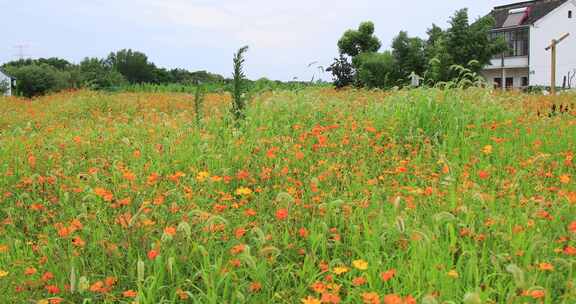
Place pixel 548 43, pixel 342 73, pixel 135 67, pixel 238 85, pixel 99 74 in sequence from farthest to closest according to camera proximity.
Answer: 1. pixel 135 67
2. pixel 99 74
3. pixel 548 43
4. pixel 342 73
5. pixel 238 85

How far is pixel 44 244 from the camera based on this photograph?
3779 mm

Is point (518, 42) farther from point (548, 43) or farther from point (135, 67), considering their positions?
point (135, 67)

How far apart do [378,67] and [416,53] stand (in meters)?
3.43

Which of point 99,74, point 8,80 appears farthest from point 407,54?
point 8,80

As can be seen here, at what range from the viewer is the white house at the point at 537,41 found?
42.5 meters

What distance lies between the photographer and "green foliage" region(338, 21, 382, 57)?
38344 mm

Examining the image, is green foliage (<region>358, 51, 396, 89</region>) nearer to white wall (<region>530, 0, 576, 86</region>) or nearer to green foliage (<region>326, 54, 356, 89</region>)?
green foliage (<region>326, 54, 356, 89</region>)

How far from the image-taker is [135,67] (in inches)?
3049

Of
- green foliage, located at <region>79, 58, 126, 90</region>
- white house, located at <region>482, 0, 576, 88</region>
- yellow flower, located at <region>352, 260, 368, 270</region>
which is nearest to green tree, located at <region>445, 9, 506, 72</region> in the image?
white house, located at <region>482, 0, 576, 88</region>

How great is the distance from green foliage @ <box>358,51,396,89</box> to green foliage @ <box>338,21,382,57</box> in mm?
2665

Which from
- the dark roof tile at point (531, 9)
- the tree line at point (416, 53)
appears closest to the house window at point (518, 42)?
the dark roof tile at point (531, 9)

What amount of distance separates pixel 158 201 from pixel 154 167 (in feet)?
6.83

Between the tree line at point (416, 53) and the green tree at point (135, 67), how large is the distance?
44.1 m

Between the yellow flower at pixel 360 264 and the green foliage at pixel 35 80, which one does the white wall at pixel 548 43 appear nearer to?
the green foliage at pixel 35 80
